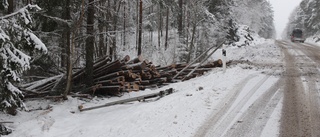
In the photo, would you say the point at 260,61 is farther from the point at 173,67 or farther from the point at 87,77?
the point at 87,77

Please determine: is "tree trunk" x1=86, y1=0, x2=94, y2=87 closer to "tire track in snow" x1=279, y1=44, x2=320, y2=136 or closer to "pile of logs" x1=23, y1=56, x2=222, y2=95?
"pile of logs" x1=23, y1=56, x2=222, y2=95

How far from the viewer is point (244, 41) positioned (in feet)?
94.9

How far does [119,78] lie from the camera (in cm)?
1180

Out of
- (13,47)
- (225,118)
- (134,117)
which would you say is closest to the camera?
(13,47)

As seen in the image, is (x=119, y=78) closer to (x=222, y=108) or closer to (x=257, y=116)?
(x=222, y=108)

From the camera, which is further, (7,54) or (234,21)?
(234,21)

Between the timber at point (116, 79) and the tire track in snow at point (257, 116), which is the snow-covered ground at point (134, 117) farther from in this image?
the timber at point (116, 79)

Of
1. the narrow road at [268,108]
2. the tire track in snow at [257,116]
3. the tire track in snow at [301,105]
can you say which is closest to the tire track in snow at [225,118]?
the narrow road at [268,108]

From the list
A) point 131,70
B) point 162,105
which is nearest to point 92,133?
point 162,105

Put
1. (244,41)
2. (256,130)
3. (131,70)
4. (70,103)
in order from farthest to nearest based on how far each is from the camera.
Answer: (244,41)
(131,70)
(70,103)
(256,130)

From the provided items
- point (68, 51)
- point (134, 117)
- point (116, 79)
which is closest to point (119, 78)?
point (116, 79)

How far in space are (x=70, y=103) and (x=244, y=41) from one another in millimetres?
22136

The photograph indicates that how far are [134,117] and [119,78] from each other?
13.9ft

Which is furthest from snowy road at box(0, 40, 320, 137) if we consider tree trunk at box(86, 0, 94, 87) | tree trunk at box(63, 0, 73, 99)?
tree trunk at box(86, 0, 94, 87)
